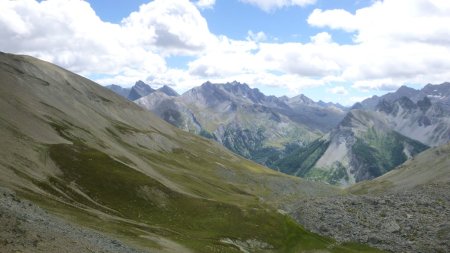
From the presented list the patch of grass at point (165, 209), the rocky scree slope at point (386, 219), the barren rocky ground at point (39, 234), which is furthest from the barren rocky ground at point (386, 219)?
the barren rocky ground at point (39, 234)

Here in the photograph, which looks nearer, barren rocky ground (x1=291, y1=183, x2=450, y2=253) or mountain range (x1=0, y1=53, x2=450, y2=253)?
mountain range (x1=0, y1=53, x2=450, y2=253)

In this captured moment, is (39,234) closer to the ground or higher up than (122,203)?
higher up

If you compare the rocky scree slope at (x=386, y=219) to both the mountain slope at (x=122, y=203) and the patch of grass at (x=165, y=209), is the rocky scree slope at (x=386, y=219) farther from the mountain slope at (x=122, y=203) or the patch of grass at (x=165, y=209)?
the patch of grass at (x=165, y=209)

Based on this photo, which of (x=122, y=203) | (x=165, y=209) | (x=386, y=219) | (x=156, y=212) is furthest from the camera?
(x=386, y=219)

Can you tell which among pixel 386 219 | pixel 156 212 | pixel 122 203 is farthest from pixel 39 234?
pixel 386 219

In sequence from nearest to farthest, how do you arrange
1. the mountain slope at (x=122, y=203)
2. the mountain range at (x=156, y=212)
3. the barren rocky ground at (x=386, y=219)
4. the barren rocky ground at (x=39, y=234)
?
the barren rocky ground at (x=39, y=234) < the mountain range at (x=156, y=212) < the mountain slope at (x=122, y=203) < the barren rocky ground at (x=386, y=219)

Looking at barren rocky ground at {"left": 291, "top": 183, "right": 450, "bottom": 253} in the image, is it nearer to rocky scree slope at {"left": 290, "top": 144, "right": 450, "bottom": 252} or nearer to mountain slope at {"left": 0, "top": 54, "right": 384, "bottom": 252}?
rocky scree slope at {"left": 290, "top": 144, "right": 450, "bottom": 252}

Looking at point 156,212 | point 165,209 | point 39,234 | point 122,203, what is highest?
point 39,234

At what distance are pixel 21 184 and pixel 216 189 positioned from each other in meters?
83.5

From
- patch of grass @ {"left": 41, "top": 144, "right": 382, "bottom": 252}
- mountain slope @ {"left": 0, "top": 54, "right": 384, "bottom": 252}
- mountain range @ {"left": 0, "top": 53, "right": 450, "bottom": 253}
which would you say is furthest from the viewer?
patch of grass @ {"left": 41, "top": 144, "right": 382, "bottom": 252}

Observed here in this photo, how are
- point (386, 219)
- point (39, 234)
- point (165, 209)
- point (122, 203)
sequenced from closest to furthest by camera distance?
point (39, 234) → point (122, 203) → point (165, 209) → point (386, 219)

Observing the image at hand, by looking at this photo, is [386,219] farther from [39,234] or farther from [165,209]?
[39,234]

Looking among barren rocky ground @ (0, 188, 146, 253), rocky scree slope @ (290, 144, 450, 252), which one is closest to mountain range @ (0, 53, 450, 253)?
rocky scree slope @ (290, 144, 450, 252)

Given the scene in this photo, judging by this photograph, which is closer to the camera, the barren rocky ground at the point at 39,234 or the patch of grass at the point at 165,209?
the barren rocky ground at the point at 39,234
